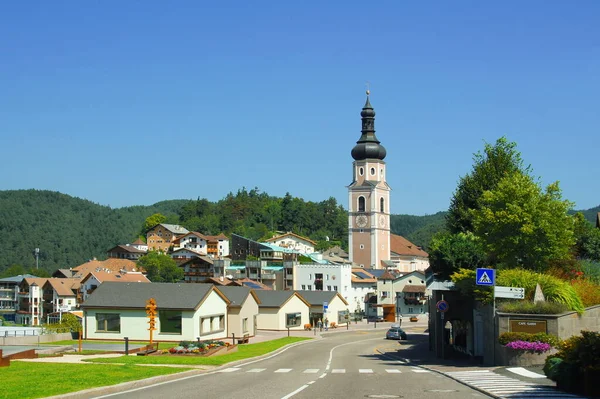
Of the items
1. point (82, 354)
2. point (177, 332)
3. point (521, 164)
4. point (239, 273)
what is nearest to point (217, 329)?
point (177, 332)

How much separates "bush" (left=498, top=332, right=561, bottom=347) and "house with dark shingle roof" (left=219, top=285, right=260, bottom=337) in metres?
35.7

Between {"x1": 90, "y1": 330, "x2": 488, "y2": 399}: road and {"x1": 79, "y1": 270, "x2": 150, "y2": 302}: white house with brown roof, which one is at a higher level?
{"x1": 79, "y1": 270, "x2": 150, "y2": 302}: white house with brown roof

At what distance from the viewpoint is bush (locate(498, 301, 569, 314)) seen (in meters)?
31.4

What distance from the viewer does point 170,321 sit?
57.4 metres

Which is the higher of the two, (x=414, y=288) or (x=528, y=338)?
(x=528, y=338)

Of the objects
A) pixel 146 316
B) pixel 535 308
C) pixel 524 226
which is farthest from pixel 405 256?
pixel 535 308

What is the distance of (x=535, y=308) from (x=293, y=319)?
5376cm

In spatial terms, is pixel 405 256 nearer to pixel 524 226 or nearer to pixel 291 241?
pixel 291 241

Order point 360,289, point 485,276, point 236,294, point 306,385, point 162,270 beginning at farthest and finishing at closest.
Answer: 1. point 162,270
2. point 360,289
3. point 236,294
4. point 485,276
5. point 306,385

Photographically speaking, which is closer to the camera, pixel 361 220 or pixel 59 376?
pixel 59 376

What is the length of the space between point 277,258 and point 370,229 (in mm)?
31947

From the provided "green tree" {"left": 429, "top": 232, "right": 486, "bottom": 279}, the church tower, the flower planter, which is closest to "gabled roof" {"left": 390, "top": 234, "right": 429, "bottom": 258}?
the church tower

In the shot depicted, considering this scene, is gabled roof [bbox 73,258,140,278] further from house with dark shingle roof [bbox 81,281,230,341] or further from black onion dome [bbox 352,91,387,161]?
house with dark shingle roof [bbox 81,281,230,341]

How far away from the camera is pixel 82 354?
3988 cm
